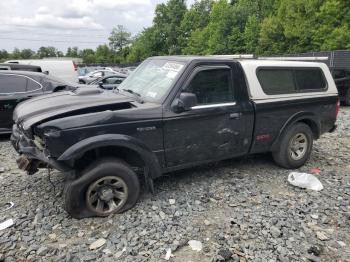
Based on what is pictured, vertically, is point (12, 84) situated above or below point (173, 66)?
below

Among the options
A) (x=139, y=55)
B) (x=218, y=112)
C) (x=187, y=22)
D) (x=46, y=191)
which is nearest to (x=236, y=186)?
(x=218, y=112)

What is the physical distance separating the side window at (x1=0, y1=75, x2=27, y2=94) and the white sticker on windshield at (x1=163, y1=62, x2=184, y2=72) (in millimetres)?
4131

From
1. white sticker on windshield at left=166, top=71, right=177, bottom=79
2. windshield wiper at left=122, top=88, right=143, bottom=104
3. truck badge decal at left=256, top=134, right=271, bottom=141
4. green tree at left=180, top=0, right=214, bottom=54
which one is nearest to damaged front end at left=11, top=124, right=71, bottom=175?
windshield wiper at left=122, top=88, right=143, bottom=104

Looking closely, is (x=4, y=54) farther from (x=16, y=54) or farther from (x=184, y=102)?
(x=184, y=102)

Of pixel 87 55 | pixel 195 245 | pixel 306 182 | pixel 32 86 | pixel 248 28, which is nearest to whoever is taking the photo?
pixel 195 245

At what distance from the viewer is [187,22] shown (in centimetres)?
5688

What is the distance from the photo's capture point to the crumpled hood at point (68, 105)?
387 cm

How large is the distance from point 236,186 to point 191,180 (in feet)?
2.23

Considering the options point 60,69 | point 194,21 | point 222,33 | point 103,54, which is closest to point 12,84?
point 60,69

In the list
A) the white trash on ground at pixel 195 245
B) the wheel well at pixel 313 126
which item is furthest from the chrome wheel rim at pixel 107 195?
the wheel well at pixel 313 126

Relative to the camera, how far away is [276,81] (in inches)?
208

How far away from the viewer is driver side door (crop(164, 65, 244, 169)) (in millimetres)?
4332

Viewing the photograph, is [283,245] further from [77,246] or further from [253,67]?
[253,67]

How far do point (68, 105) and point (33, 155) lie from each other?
28.2 inches
